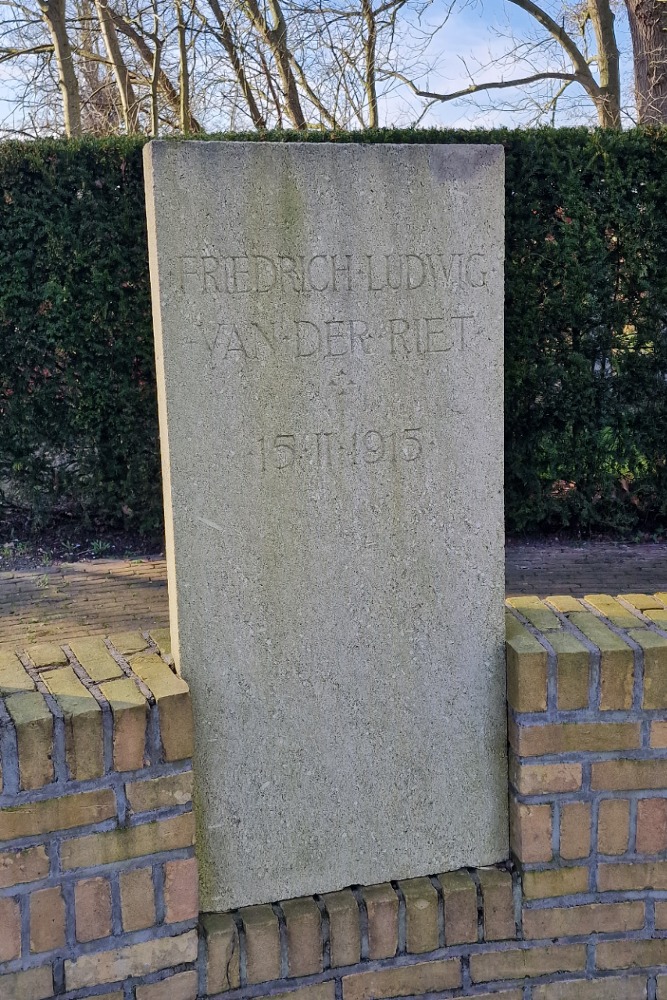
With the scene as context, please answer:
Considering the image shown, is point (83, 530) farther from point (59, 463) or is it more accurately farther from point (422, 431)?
point (422, 431)

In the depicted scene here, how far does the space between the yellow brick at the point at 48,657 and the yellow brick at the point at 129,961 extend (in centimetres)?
59

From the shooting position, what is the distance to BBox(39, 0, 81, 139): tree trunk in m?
10.8

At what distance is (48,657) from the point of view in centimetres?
209

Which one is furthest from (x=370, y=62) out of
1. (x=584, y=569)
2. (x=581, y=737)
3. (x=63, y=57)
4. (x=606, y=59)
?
(x=581, y=737)

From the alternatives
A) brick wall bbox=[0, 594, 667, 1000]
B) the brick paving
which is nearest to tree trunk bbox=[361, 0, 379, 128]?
the brick paving

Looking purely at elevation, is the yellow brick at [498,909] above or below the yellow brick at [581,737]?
below

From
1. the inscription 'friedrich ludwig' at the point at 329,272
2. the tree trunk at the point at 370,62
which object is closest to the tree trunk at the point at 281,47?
the tree trunk at the point at 370,62

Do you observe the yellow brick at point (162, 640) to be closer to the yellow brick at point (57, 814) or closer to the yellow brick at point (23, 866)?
the yellow brick at point (57, 814)

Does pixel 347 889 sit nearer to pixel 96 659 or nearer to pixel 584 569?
pixel 96 659

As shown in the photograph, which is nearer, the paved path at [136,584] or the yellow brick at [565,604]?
the yellow brick at [565,604]

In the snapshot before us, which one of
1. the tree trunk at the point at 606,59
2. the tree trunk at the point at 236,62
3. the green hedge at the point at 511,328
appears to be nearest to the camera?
the green hedge at the point at 511,328

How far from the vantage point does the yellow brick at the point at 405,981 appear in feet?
6.71

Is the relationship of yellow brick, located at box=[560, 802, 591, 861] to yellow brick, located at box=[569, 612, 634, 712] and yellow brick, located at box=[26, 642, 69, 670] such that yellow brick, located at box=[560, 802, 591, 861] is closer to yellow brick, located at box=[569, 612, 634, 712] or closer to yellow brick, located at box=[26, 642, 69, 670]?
yellow brick, located at box=[569, 612, 634, 712]

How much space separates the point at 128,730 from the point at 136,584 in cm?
399
